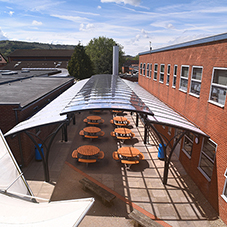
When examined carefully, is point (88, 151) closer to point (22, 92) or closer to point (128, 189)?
point (128, 189)

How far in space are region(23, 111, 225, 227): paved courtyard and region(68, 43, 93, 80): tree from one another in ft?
104

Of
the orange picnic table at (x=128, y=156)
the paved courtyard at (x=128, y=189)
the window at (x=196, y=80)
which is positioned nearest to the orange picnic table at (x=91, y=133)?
the paved courtyard at (x=128, y=189)

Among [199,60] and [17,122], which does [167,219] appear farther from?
[17,122]

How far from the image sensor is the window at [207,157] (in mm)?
7621

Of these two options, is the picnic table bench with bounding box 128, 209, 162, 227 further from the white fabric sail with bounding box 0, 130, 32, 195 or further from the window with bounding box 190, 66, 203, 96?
the window with bounding box 190, 66, 203, 96

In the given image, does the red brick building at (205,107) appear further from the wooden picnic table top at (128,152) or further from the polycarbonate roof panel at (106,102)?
the wooden picnic table top at (128,152)

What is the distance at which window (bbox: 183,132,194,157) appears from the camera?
9.65m

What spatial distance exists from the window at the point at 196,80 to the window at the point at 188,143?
2.18 metres

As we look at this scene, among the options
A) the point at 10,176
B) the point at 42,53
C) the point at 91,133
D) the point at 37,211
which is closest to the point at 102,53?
the point at 42,53

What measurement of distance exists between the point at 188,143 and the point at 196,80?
10.9 ft

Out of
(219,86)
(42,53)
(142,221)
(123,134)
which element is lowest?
(142,221)

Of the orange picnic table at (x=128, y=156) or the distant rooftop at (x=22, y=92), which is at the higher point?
A: the distant rooftop at (x=22, y=92)

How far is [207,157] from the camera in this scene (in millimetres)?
7840

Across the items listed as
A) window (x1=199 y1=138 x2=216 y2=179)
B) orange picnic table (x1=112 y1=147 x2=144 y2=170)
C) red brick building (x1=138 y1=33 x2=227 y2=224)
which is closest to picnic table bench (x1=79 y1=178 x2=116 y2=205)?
orange picnic table (x1=112 y1=147 x2=144 y2=170)
